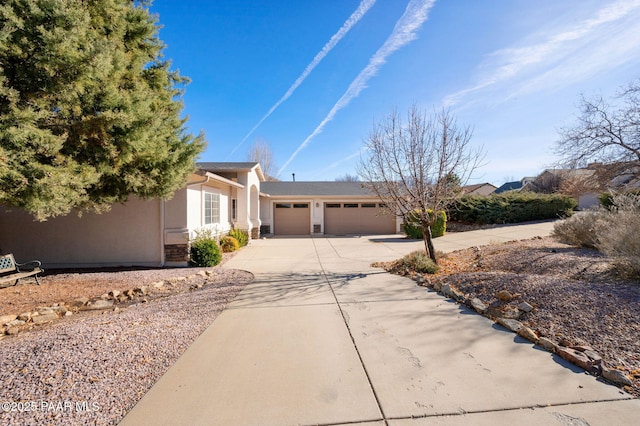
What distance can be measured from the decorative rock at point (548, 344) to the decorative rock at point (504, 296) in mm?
1122

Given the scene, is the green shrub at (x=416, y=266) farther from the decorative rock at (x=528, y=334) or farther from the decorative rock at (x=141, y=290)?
the decorative rock at (x=141, y=290)

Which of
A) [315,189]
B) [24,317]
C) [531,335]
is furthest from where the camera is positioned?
[315,189]

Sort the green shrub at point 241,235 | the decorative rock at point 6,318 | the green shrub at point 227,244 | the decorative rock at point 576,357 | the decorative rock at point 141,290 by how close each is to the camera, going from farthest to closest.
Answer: the green shrub at point 241,235 < the green shrub at point 227,244 < the decorative rock at point 141,290 < the decorative rock at point 6,318 < the decorative rock at point 576,357

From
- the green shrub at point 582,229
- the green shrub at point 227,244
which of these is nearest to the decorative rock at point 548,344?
the green shrub at point 582,229

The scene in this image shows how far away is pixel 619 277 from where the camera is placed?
4758 millimetres

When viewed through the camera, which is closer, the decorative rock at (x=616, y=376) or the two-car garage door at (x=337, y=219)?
the decorative rock at (x=616, y=376)

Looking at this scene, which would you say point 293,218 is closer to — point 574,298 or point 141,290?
point 141,290

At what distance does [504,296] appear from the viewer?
4.40 meters

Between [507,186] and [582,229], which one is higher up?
[507,186]

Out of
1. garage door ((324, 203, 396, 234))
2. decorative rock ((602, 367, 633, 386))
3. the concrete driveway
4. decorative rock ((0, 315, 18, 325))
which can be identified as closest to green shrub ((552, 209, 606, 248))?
the concrete driveway

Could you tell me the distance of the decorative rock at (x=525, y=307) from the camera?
3.96 m

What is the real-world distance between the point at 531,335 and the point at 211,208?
9.90 meters

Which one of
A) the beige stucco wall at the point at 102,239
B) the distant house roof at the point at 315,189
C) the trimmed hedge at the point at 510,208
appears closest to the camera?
the beige stucco wall at the point at 102,239

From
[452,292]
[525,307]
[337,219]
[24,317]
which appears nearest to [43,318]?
[24,317]
